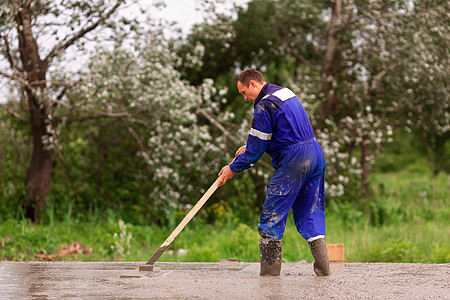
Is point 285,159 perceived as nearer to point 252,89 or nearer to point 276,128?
point 276,128

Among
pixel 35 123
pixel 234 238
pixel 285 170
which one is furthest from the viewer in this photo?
pixel 35 123

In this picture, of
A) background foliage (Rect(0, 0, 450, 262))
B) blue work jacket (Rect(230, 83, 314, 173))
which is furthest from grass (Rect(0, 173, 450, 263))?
blue work jacket (Rect(230, 83, 314, 173))

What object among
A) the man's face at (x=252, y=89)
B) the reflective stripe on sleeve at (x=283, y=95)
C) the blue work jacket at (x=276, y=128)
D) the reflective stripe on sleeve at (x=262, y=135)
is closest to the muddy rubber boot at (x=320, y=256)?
the blue work jacket at (x=276, y=128)

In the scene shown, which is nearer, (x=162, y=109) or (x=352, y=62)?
(x=162, y=109)

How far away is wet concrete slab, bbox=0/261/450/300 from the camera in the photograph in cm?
426

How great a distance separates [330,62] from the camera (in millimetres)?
12359

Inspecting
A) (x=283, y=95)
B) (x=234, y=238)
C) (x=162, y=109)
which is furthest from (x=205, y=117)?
(x=283, y=95)

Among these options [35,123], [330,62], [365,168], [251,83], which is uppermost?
[330,62]

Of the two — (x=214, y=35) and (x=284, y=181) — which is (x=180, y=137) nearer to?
(x=214, y=35)

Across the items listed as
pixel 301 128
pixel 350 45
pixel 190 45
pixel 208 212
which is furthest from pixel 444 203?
pixel 301 128

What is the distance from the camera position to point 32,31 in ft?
31.4

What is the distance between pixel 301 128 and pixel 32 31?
20.3ft

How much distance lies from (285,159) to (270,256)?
863mm

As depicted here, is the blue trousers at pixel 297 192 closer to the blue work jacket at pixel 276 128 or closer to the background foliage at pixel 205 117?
the blue work jacket at pixel 276 128
